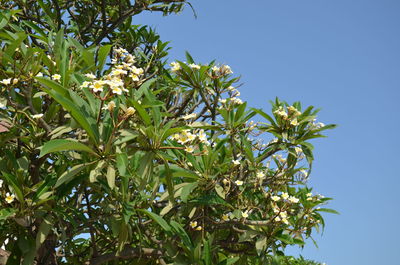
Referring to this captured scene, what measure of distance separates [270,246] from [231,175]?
49 cm

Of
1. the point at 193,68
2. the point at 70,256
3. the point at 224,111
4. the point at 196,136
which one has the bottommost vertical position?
the point at 70,256

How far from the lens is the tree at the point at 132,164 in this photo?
192cm

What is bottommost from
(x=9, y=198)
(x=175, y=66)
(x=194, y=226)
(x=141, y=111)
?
(x=9, y=198)

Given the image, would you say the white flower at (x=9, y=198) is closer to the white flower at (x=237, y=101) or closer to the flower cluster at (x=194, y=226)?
the flower cluster at (x=194, y=226)

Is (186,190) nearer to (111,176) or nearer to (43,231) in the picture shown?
(111,176)

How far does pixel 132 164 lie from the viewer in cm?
194

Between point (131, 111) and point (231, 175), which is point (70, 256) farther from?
point (131, 111)

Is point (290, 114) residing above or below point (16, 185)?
above

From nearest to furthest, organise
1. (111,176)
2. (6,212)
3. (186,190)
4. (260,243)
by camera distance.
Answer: (111,176), (6,212), (186,190), (260,243)

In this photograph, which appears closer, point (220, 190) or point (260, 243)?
point (220, 190)

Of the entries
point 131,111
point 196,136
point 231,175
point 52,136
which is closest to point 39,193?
point 52,136

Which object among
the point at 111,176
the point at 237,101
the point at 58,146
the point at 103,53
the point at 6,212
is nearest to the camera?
the point at 58,146

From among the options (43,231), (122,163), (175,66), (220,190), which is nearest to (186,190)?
(220,190)

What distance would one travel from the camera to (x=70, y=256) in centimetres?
277
